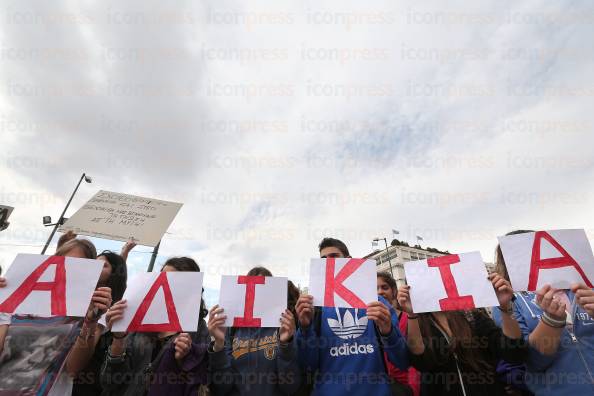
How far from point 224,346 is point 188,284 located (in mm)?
708

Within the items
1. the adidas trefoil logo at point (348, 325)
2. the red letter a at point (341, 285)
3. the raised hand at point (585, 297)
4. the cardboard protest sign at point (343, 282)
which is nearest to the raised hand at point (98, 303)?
the cardboard protest sign at point (343, 282)

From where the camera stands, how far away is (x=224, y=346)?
9.59 feet

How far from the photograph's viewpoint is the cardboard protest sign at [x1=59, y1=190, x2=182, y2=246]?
16.8ft

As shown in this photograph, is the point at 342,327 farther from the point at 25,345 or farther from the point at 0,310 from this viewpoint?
the point at 0,310

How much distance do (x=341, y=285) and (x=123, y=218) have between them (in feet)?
13.7

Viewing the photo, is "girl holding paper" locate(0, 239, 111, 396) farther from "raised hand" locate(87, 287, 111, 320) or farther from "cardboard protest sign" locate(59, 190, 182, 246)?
"cardboard protest sign" locate(59, 190, 182, 246)

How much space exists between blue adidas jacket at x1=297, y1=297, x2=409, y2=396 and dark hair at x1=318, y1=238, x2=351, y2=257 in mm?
787

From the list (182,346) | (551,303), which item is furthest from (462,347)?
(182,346)

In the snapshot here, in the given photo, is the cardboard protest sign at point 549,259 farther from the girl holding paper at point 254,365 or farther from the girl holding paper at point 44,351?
the girl holding paper at point 44,351

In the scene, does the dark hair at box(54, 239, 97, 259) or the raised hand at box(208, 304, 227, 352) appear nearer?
the raised hand at box(208, 304, 227, 352)

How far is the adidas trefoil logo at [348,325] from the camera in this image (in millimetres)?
2992

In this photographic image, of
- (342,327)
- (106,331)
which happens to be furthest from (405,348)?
(106,331)

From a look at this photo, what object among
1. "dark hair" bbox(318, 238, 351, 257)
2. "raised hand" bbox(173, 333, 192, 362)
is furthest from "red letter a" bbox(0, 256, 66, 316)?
"dark hair" bbox(318, 238, 351, 257)

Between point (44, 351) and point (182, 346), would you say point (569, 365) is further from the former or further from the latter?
point (44, 351)
